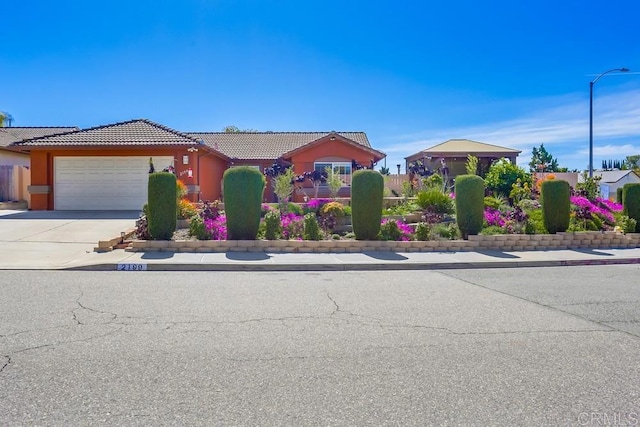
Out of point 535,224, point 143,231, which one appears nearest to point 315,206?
point 143,231

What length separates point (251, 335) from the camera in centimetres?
525

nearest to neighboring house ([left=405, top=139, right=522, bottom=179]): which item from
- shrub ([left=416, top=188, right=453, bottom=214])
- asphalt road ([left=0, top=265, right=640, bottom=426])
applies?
shrub ([left=416, top=188, right=453, bottom=214])

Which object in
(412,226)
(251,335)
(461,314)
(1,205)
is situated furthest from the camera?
(1,205)

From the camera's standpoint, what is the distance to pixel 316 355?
4.61 metres

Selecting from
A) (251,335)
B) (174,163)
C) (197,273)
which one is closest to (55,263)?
(197,273)

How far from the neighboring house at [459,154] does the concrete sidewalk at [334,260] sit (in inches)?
688

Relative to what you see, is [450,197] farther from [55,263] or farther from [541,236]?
[55,263]

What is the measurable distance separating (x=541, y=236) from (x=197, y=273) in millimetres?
9615

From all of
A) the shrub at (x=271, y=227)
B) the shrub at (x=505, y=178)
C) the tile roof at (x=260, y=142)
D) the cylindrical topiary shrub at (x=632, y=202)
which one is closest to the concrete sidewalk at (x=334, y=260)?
the shrub at (x=271, y=227)

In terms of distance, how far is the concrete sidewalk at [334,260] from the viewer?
1020cm

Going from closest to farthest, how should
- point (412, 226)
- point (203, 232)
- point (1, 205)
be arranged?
point (203, 232), point (412, 226), point (1, 205)

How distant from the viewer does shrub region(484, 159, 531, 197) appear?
19.8 metres

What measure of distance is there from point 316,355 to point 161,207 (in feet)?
29.2

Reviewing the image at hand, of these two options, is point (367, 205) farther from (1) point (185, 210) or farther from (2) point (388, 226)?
(1) point (185, 210)
